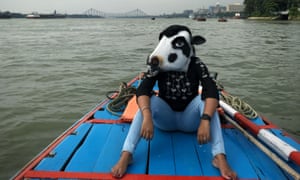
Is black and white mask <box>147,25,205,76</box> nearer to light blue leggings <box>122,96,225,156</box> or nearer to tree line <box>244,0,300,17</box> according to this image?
light blue leggings <box>122,96,225,156</box>

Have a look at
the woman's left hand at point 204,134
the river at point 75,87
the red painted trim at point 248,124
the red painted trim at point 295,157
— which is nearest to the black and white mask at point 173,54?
the woman's left hand at point 204,134

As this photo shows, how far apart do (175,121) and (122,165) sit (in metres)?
Answer: 0.98

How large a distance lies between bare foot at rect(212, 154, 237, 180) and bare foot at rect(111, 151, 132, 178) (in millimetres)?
825

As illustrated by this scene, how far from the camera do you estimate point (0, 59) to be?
13.6m

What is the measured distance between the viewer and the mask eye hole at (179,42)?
3.29m

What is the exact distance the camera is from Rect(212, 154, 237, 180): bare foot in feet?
8.98

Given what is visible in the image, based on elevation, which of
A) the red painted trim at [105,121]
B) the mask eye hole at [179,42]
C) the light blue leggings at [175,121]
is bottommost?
the red painted trim at [105,121]

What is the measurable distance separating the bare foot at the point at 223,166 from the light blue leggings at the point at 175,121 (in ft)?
0.17

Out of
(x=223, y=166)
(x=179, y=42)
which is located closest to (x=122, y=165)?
(x=223, y=166)

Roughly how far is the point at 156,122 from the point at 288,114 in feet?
14.0

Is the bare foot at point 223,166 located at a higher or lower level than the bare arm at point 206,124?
lower

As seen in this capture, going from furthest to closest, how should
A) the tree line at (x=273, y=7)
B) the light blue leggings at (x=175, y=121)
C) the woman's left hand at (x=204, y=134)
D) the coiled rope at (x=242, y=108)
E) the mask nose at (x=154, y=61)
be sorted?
1. the tree line at (x=273, y=7)
2. the coiled rope at (x=242, y=108)
3. the mask nose at (x=154, y=61)
4. the light blue leggings at (x=175, y=121)
5. the woman's left hand at (x=204, y=134)

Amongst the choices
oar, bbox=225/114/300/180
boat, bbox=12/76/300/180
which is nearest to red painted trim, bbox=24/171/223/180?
boat, bbox=12/76/300/180

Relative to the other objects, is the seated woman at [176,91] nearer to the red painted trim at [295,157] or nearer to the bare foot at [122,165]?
the bare foot at [122,165]
